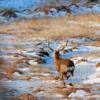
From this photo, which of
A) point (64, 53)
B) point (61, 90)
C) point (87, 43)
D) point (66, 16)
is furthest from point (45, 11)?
point (61, 90)

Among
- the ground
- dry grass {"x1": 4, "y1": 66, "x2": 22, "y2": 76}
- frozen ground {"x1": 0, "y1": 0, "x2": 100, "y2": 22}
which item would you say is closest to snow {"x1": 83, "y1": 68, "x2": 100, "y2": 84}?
the ground

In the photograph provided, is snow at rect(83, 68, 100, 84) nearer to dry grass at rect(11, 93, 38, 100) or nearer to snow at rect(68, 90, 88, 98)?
snow at rect(68, 90, 88, 98)

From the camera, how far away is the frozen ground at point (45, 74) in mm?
4703

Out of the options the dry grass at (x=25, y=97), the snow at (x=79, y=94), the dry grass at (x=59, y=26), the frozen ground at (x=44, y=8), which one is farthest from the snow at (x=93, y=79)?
the frozen ground at (x=44, y=8)

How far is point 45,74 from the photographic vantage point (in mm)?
5887

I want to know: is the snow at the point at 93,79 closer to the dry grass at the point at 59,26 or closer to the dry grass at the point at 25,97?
the dry grass at the point at 25,97

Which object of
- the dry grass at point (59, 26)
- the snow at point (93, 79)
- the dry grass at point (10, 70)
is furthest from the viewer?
the dry grass at point (59, 26)

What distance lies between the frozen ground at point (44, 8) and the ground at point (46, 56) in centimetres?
86

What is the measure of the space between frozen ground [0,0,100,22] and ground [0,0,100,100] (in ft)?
2.83

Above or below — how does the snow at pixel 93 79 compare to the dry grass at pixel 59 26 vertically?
below

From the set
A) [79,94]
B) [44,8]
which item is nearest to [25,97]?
[79,94]

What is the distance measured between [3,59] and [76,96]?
11.9 ft

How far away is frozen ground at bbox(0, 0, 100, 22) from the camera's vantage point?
14.7 meters

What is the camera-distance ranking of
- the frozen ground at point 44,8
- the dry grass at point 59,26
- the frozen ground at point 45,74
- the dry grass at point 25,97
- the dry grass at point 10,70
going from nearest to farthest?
the dry grass at point 25,97
the frozen ground at point 45,74
the dry grass at point 10,70
the dry grass at point 59,26
the frozen ground at point 44,8
